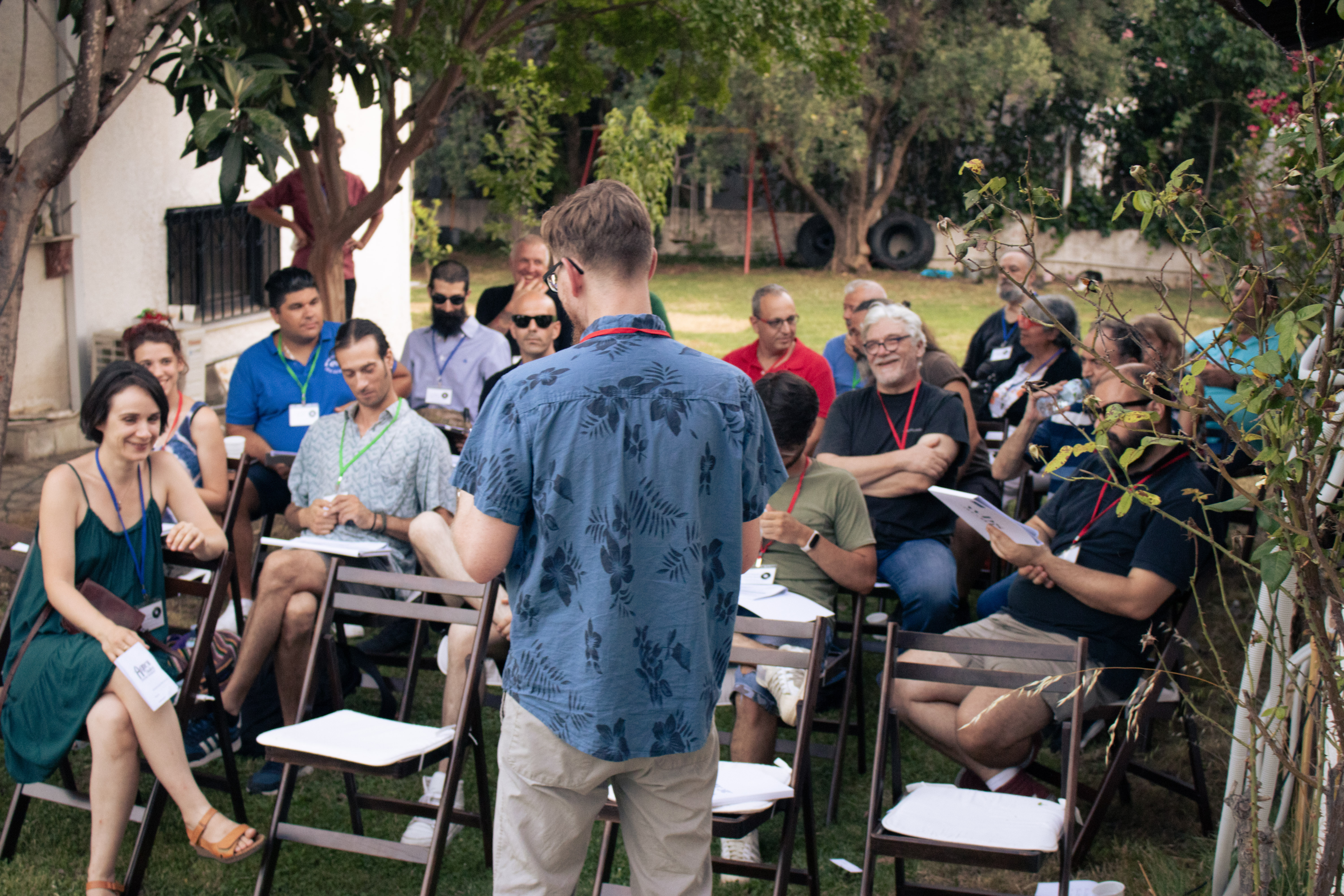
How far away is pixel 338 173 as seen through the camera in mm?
6746

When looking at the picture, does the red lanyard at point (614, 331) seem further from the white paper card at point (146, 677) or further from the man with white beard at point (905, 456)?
the man with white beard at point (905, 456)

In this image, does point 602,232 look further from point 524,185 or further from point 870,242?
point 870,242

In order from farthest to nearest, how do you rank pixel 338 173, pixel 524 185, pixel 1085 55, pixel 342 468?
pixel 1085 55, pixel 524 185, pixel 338 173, pixel 342 468

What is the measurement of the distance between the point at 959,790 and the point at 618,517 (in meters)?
1.66

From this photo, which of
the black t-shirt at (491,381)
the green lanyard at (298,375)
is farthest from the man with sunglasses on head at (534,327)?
the green lanyard at (298,375)

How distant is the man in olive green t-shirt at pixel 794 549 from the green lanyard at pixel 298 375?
8.03ft

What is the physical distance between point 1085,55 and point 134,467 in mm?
19823

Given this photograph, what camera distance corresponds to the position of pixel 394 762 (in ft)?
9.91

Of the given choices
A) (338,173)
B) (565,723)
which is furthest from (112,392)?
(338,173)

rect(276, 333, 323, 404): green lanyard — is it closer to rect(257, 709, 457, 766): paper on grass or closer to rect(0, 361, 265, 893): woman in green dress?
rect(0, 361, 265, 893): woman in green dress

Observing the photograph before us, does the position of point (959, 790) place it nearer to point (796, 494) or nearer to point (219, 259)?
point (796, 494)

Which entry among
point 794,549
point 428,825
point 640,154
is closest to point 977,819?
point 794,549

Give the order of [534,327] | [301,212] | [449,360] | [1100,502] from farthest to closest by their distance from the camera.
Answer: [301,212], [449,360], [534,327], [1100,502]

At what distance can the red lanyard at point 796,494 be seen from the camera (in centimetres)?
398
